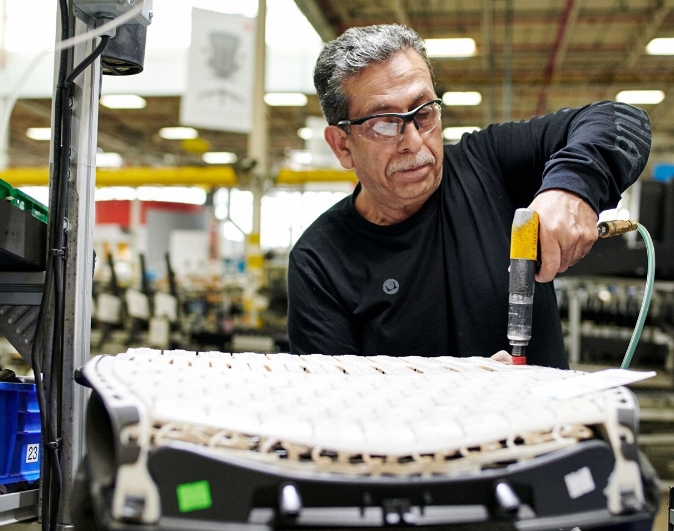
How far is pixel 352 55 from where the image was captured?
125 cm

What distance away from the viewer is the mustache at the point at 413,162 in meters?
1.21

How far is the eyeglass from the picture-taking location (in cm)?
118

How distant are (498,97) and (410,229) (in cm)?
1021

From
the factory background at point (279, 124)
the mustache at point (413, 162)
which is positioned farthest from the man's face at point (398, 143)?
the factory background at point (279, 124)

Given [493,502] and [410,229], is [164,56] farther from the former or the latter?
[493,502]

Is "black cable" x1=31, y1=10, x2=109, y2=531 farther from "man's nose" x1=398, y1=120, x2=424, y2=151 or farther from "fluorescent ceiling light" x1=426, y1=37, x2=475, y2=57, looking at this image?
"fluorescent ceiling light" x1=426, y1=37, x2=475, y2=57

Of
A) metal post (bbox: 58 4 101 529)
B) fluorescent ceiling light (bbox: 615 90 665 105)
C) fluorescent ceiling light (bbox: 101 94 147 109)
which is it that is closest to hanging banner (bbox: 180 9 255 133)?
metal post (bbox: 58 4 101 529)

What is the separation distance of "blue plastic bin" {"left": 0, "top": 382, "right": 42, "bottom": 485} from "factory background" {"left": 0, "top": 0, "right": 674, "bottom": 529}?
0.88ft

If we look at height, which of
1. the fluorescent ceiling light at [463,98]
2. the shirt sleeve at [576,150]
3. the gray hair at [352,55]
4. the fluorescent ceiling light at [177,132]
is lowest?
the shirt sleeve at [576,150]

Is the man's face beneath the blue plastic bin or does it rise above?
above

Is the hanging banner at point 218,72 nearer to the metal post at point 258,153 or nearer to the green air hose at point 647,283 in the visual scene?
the metal post at point 258,153

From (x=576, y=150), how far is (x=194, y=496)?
2.42 ft

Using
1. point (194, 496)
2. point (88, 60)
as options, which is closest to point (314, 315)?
point (88, 60)

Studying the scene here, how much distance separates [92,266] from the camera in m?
0.91
